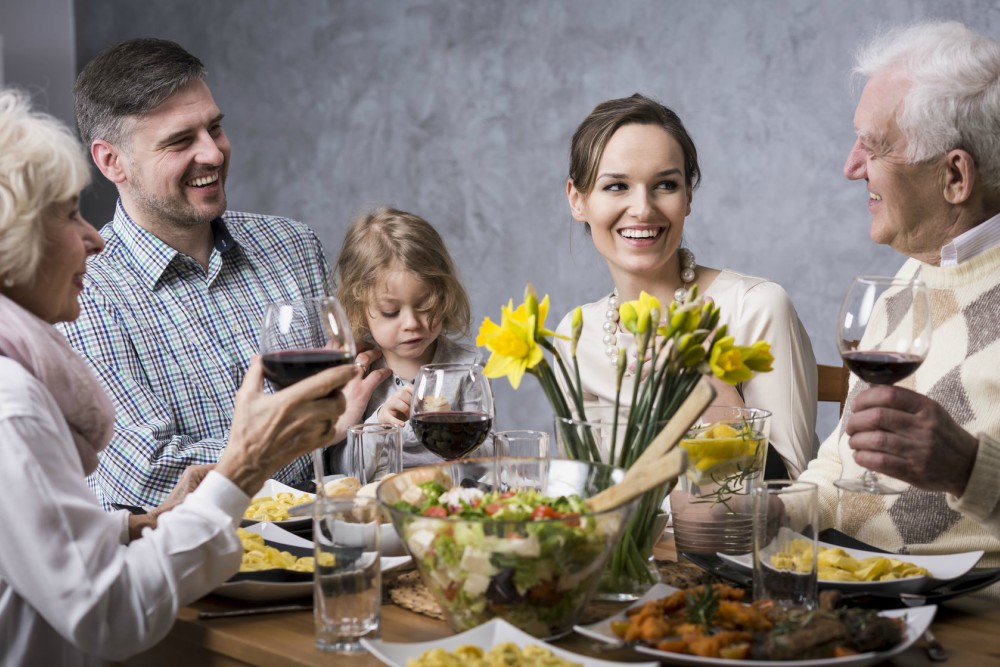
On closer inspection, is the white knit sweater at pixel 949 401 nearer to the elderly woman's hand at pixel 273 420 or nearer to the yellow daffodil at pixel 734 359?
the yellow daffodil at pixel 734 359

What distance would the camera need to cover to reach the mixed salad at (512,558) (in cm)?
127

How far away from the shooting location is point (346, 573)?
1.36 meters

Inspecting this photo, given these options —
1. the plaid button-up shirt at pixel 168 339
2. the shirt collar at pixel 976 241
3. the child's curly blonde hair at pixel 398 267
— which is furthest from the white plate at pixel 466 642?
the child's curly blonde hair at pixel 398 267

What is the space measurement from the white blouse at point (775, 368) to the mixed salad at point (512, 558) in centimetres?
114

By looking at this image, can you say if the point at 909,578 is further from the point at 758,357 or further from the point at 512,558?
the point at 512,558

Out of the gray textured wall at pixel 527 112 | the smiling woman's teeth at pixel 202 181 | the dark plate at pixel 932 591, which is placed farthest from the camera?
the gray textured wall at pixel 527 112

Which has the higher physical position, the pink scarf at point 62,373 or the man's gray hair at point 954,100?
the man's gray hair at point 954,100

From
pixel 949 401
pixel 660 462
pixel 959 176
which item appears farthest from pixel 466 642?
pixel 959 176

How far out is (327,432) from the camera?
1.55 meters

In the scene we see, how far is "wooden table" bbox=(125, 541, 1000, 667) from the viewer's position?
1.32 metres

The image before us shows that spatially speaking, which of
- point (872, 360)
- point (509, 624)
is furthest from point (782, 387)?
point (509, 624)

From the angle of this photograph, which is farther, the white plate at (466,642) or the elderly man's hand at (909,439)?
A: the elderly man's hand at (909,439)

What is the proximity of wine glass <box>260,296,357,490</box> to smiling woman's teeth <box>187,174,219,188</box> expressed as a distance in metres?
1.39

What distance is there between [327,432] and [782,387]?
4.23ft
